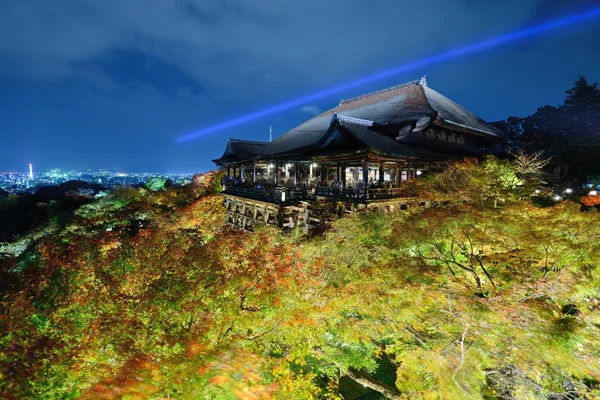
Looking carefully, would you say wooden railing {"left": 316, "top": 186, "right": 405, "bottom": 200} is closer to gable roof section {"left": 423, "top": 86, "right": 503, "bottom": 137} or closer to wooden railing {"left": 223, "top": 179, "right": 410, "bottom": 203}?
wooden railing {"left": 223, "top": 179, "right": 410, "bottom": 203}

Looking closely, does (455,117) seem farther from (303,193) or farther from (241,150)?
(241,150)

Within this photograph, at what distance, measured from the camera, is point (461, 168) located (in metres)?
16.9

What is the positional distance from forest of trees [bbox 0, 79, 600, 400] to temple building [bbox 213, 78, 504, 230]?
4.72 meters

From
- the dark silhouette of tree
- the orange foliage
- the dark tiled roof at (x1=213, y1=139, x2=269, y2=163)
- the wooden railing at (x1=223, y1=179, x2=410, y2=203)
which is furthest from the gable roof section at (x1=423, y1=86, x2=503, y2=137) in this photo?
the dark tiled roof at (x1=213, y1=139, x2=269, y2=163)

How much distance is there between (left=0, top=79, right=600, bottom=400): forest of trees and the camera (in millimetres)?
7297

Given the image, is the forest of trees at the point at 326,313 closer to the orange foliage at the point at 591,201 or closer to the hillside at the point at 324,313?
the hillside at the point at 324,313

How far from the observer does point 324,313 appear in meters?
10.0

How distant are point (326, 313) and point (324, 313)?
0.08 m

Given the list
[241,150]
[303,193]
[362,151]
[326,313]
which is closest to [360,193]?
[362,151]

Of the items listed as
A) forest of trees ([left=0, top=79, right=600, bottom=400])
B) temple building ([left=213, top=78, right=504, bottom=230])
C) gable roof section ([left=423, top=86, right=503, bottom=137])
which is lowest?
forest of trees ([left=0, top=79, right=600, bottom=400])

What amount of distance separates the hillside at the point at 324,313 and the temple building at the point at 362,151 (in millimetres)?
5189

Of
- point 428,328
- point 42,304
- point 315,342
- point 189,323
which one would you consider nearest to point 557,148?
point 428,328

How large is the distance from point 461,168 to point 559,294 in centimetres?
984

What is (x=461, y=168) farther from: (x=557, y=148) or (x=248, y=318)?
(x=248, y=318)
